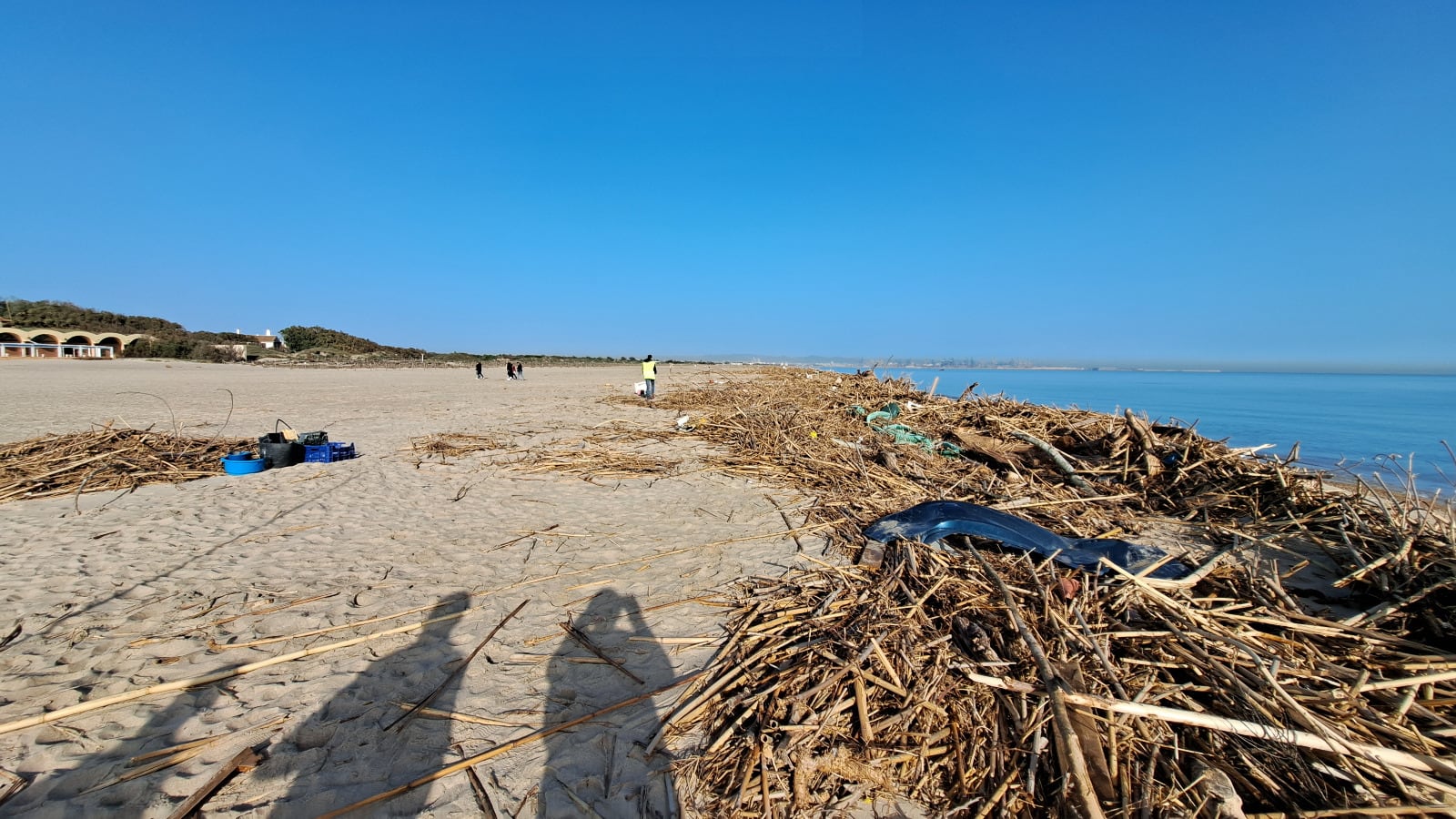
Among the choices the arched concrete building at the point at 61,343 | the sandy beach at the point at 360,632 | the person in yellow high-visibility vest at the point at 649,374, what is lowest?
the sandy beach at the point at 360,632

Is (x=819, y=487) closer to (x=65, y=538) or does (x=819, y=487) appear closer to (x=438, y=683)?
(x=438, y=683)

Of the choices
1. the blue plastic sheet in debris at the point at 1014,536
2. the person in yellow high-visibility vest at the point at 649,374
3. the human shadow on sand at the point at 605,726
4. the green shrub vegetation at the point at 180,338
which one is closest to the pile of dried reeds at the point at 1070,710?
the human shadow on sand at the point at 605,726

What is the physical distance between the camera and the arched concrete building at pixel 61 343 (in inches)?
1521

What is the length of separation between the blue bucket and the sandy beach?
0.56 ft

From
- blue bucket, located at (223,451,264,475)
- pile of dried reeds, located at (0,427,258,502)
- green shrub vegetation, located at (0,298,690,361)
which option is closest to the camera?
pile of dried reeds, located at (0,427,258,502)

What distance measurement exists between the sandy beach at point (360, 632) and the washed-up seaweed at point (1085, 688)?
555 millimetres

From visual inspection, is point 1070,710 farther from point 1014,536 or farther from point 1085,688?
point 1014,536

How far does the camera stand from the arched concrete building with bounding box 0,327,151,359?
38.6 m

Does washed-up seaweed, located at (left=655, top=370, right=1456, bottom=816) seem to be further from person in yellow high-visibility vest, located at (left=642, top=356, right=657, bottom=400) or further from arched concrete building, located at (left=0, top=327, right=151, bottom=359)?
arched concrete building, located at (left=0, top=327, right=151, bottom=359)

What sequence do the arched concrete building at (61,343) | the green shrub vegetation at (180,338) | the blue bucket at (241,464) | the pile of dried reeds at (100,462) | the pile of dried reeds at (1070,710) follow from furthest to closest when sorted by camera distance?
1. the green shrub vegetation at (180,338)
2. the arched concrete building at (61,343)
3. the blue bucket at (241,464)
4. the pile of dried reeds at (100,462)
5. the pile of dried reeds at (1070,710)

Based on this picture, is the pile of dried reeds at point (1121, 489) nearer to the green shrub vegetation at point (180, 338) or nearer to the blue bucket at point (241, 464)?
the blue bucket at point (241, 464)

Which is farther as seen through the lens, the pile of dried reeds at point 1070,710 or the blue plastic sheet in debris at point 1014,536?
the blue plastic sheet in debris at point 1014,536

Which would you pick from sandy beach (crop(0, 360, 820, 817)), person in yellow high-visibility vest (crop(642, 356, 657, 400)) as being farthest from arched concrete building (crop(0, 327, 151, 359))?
sandy beach (crop(0, 360, 820, 817))

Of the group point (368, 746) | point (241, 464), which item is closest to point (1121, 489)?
point (368, 746)
